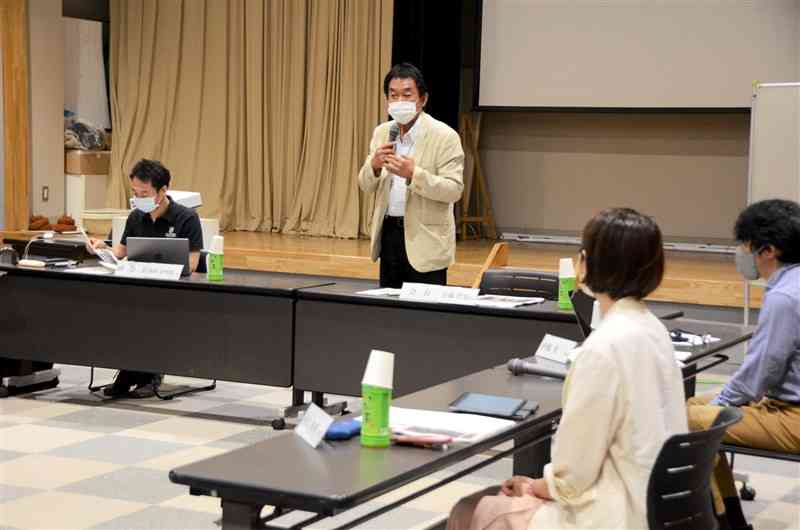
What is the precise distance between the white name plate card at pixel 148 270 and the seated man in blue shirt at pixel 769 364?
99.4 inches

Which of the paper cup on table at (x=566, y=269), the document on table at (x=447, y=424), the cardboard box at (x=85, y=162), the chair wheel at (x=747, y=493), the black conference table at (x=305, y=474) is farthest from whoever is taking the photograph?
the cardboard box at (x=85, y=162)

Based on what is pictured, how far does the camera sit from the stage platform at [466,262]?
298 inches

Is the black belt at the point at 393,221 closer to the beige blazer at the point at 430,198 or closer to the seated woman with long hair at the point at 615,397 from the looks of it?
the beige blazer at the point at 430,198

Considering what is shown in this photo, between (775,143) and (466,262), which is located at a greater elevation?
(775,143)

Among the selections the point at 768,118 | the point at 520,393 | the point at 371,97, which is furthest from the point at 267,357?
the point at 371,97

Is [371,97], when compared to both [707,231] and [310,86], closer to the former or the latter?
[310,86]

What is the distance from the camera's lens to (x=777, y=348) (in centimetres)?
349

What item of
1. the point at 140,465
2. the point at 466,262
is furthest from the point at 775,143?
the point at 140,465

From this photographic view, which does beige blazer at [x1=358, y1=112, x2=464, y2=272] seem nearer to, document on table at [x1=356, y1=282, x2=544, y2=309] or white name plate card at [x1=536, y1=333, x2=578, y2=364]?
document on table at [x1=356, y1=282, x2=544, y2=309]

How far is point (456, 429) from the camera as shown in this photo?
2463 mm

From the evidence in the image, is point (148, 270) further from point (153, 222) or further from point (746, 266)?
point (746, 266)

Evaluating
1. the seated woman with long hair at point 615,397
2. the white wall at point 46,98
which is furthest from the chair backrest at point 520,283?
the white wall at point 46,98

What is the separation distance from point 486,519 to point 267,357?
110 inches

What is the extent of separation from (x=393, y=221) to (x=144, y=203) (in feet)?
4.07
